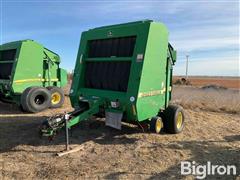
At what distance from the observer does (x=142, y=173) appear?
4938 mm

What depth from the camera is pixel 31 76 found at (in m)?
11.7

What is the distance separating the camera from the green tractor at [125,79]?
6.25m

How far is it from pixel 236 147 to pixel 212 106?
528cm

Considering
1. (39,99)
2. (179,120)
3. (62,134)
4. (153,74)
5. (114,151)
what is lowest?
(114,151)

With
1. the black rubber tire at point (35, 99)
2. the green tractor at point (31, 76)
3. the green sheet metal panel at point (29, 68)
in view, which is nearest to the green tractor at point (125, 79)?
the black rubber tire at point (35, 99)

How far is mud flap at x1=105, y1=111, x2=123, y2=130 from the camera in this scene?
6.44 meters

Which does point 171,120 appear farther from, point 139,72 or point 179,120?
point 139,72

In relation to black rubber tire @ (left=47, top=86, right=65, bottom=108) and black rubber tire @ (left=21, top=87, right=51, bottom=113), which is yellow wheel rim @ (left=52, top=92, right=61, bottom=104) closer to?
black rubber tire @ (left=47, top=86, right=65, bottom=108)

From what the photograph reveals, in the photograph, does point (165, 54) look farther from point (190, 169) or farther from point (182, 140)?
point (190, 169)

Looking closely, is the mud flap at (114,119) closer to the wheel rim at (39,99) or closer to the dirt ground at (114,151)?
A: the dirt ground at (114,151)

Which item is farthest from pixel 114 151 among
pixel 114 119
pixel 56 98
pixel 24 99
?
pixel 56 98

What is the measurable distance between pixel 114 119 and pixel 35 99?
5.20m

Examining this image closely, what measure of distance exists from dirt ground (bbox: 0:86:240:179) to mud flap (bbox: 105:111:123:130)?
363mm

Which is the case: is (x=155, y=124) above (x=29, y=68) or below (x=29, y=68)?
below
